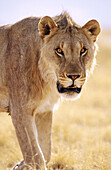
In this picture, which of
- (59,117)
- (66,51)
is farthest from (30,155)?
(59,117)

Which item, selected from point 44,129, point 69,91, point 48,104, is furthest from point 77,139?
point 69,91

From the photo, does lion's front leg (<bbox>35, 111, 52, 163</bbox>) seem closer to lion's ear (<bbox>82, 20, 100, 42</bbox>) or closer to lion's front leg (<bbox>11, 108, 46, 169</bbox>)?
lion's front leg (<bbox>11, 108, 46, 169</bbox>)

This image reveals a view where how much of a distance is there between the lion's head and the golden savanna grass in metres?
0.81

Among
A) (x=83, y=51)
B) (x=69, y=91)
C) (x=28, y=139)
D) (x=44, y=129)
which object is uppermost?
(x=83, y=51)

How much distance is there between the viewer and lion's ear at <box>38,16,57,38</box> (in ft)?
14.6

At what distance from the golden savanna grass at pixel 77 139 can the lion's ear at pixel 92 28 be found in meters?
0.66

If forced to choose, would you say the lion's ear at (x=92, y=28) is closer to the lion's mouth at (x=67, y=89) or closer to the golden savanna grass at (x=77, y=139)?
the golden savanna grass at (x=77, y=139)

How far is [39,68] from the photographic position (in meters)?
4.53

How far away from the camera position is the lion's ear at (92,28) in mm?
4641

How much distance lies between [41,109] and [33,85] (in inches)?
14.6

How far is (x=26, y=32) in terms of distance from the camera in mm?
4773

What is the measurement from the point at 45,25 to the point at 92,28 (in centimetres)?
65

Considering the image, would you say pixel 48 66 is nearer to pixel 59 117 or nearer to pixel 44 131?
pixel 44 131

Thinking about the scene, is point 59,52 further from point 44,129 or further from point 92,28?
point 44,129
